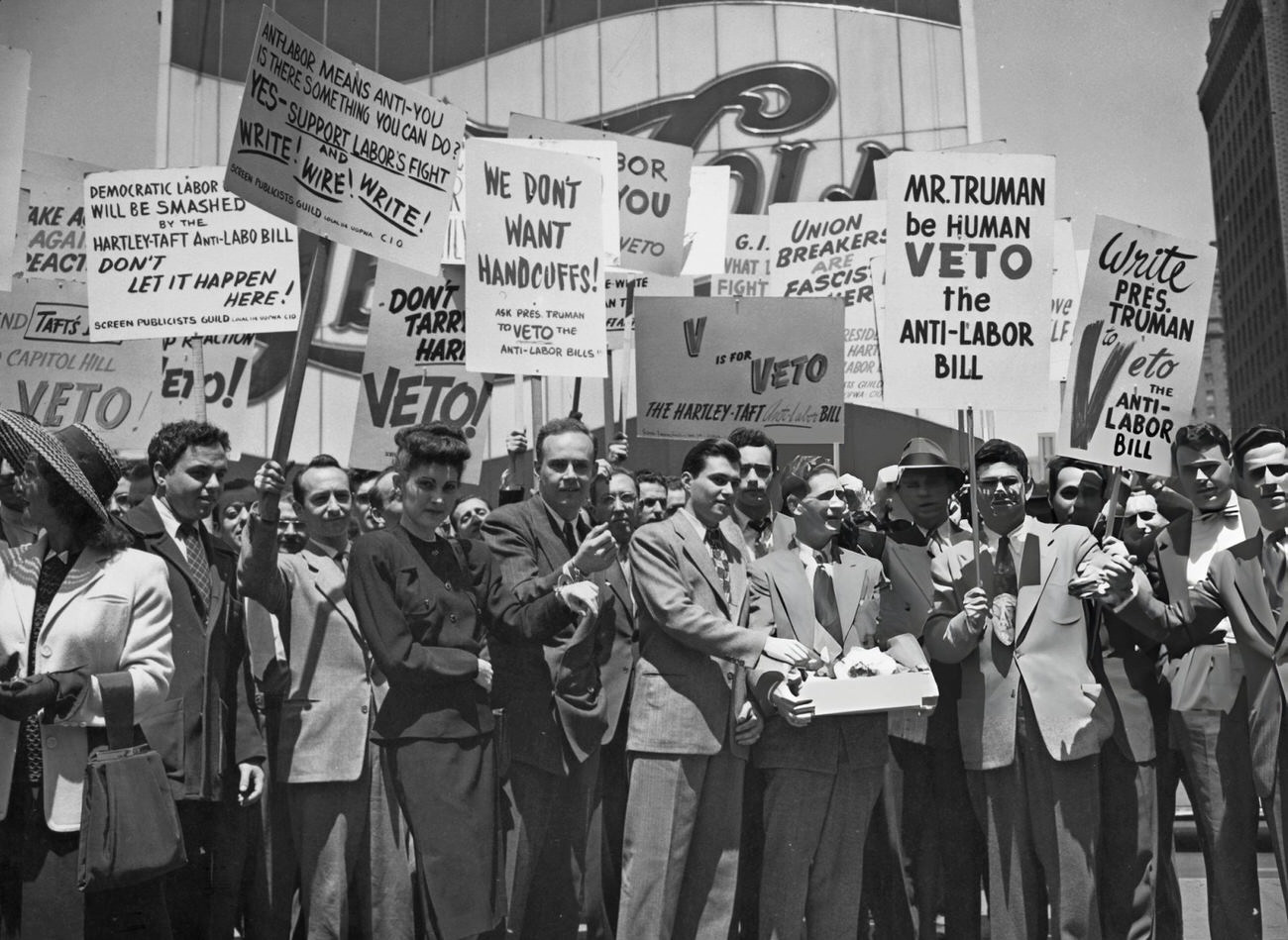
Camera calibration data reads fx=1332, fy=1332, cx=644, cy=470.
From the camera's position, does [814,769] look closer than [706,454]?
Yes

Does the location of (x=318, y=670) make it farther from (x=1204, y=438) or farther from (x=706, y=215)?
(x=706, y=215)

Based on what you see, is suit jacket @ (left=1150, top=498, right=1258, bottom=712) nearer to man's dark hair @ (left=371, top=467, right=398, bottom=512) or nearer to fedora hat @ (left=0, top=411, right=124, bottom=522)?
man's dark hair @ (left=371, top=467, right=398, bottom=512)

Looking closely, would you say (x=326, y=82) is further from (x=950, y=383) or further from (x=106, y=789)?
(x=106, y=789)

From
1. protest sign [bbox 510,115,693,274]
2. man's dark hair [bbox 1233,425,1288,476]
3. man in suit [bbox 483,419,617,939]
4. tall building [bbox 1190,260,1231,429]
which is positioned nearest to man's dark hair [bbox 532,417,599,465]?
man in suit [bbox 483,419,617,939]

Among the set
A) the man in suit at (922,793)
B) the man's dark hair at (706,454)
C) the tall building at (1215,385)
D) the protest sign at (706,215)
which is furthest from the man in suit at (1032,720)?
the tall building at (1215,385)

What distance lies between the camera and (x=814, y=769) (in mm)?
4852

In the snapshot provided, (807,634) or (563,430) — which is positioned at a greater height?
(563,430)

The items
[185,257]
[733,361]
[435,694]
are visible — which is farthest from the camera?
[733,361]

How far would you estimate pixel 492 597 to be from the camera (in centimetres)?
481

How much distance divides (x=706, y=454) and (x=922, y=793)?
1.64 m

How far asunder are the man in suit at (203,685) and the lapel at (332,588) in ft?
1.27

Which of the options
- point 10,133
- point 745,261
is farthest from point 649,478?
point 745,261

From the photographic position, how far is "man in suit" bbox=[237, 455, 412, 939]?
479cm

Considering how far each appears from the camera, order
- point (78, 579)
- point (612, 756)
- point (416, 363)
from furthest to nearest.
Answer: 1. point (416, 363)
2. point (612, 756)
3. point (78, 579)
